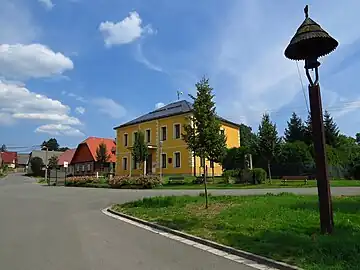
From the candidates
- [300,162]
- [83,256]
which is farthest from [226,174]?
[83,256]

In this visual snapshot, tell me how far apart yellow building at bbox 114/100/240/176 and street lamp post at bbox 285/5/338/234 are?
3478cm

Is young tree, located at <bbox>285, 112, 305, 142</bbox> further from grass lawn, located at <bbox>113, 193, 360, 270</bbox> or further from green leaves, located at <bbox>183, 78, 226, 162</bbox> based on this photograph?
grass lawn, located at <bbox>113, 193, 360, 270</bbox>

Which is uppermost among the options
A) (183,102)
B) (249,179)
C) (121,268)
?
(183,102)

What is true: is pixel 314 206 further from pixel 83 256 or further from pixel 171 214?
pixel 83 256

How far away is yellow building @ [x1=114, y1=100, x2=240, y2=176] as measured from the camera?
4953 centimetres

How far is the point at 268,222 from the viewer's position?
10.6 metres

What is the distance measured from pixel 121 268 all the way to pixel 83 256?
1346 mm

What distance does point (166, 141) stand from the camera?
2063 inches

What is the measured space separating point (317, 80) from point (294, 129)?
5646 centimetres

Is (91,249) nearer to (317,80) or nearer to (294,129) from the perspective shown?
(317,80)

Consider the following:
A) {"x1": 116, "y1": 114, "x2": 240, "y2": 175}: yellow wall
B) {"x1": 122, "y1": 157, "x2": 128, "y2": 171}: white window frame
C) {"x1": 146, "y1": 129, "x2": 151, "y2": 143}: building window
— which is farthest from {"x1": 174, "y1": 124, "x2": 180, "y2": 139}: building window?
{"x1": 122, "y1": 157, "x2": 128, "y2": 171}: white window frame

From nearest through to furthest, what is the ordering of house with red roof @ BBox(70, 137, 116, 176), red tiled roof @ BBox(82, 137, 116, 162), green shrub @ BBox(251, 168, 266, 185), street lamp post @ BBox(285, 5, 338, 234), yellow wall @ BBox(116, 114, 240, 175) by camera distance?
street lamp post @ BBox(285, 5, 338, 234) → green shrub @ BBox(251, 168, 266, 185) → yellow wall @ BBox(116, 114, 240, 175) → house with red roof @ BBox(70, 137, 116, 176) → red tiled roof @ BBox(82, 137, 116, 162)

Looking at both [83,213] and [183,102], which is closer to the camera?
[83,213]

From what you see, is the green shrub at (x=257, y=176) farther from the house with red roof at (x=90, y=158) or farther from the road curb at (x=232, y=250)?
the house with red roof at (x=90, y=158)
